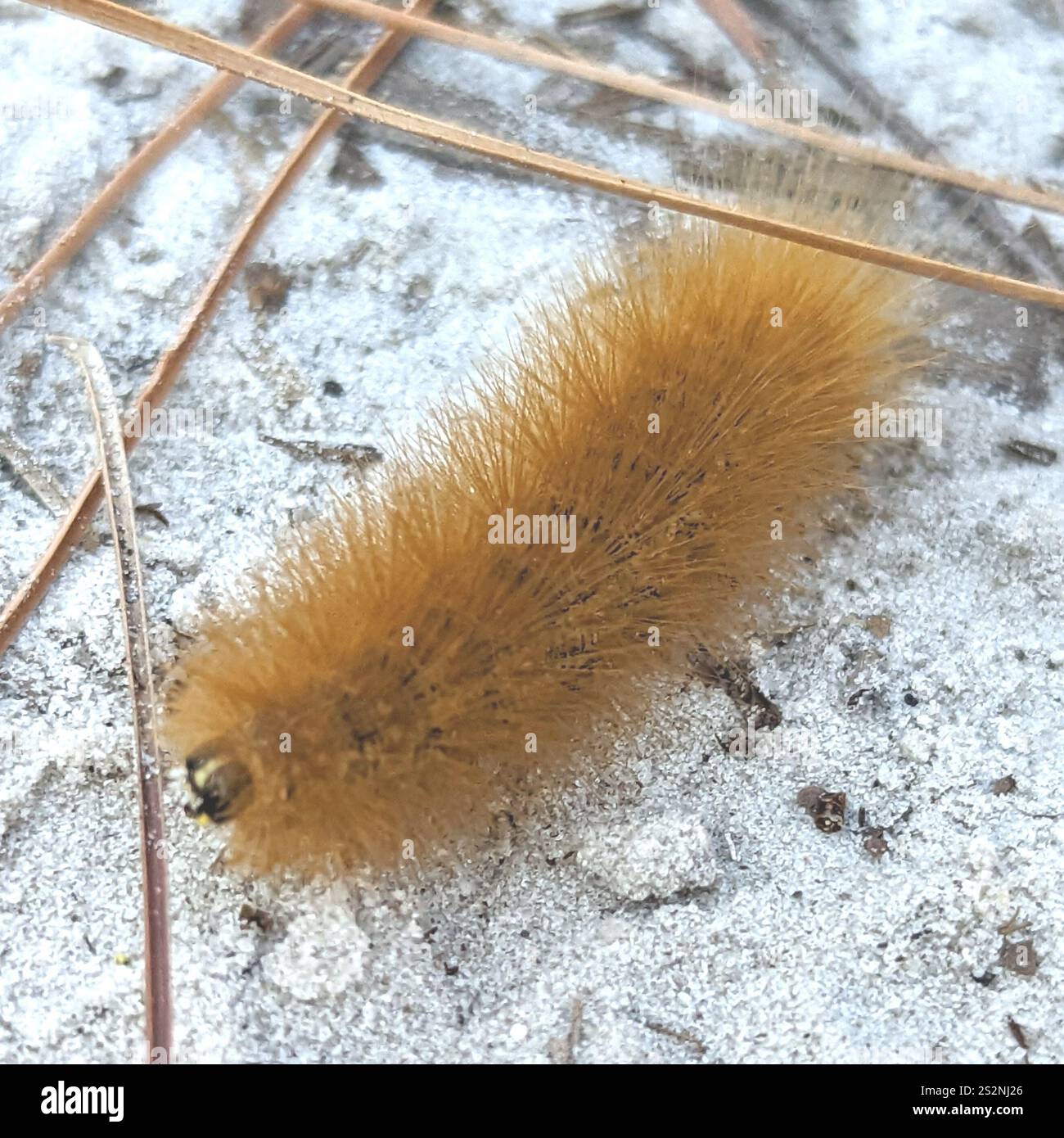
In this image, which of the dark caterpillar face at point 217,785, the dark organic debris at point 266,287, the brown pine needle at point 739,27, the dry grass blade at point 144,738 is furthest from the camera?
the brown pine needle at point 739,27

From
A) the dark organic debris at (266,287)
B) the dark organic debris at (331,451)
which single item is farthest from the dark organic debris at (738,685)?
the dark organic debris at (266,287)

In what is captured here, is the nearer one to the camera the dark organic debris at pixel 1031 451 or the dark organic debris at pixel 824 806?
the dark organic debris at pixel 824 806

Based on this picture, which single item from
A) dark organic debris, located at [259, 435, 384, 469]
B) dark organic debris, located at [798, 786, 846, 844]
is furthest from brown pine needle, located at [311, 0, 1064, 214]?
dark organic debris, located at [798, 786, 846, 844]

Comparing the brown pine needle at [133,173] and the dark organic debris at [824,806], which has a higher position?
the brown pine needle at [133,173]

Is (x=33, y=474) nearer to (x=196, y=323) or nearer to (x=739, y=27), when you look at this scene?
(x=196, y=323)

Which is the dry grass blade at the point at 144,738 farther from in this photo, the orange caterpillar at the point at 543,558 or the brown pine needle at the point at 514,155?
the brown pine needle at the point at 514,155

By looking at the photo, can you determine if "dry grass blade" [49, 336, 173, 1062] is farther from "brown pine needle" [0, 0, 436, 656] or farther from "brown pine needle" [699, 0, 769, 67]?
"brown pine needle" [699, 0, 769, 67]
